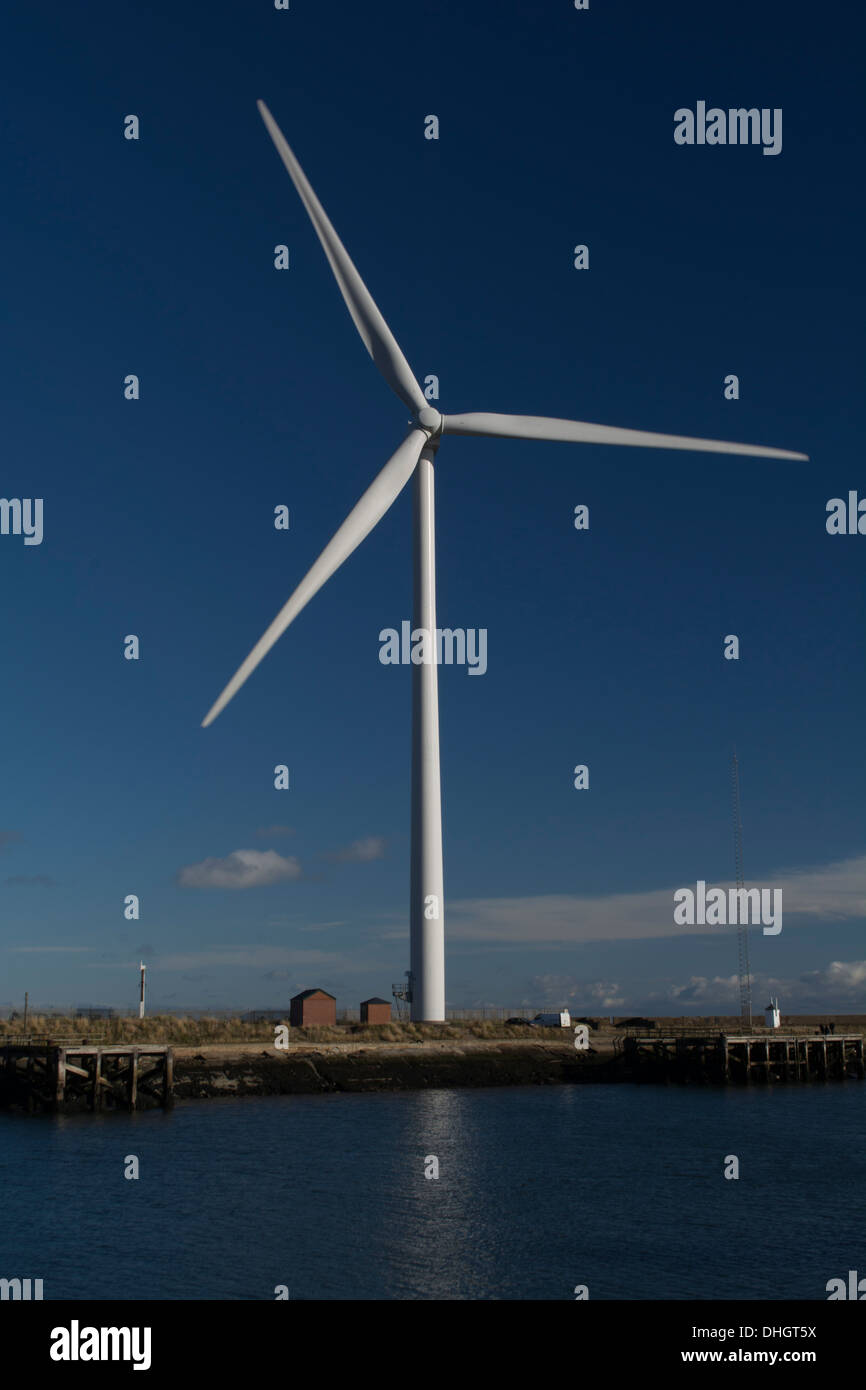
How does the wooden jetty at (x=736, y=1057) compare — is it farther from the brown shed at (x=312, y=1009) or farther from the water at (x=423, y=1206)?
the water at (x=423, y=1206)

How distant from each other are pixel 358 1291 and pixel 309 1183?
578 inches

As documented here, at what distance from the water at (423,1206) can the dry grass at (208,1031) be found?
47.5 ft

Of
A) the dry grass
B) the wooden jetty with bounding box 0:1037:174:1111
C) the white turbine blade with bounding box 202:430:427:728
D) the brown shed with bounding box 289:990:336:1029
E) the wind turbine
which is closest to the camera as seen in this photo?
the white turbine blade with bounding box 202:430:427:728

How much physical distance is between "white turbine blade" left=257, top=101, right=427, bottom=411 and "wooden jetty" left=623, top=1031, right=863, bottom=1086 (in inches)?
2205

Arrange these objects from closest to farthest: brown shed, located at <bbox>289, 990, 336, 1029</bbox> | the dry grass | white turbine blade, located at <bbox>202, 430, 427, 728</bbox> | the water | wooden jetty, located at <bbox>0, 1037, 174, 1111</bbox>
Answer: the water, white turbine blade, located at <bbox>202, 430, 427, 728</bbox>, wooden jetty, located at <bbox>0, 1037, 174, 1111</bbox>, the dry grass, brown shed, located at <bbox>289, 990, 336, 1029</bbox>

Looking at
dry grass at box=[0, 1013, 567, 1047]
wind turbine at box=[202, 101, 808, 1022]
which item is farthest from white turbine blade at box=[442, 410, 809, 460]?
dry grass at box=[0, 1013, 567, 1047]

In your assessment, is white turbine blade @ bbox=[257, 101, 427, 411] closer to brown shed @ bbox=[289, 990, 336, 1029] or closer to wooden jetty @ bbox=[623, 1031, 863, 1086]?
brown shed @ bbox=[289, 990, 336, 1029]

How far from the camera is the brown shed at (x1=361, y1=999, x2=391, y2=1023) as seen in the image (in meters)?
103

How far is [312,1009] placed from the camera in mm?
98688

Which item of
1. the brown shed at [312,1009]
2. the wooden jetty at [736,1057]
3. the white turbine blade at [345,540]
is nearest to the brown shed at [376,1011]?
the brown shed at [312,1009]

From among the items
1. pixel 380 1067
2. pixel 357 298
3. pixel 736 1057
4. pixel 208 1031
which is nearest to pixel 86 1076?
pixel 208 1031

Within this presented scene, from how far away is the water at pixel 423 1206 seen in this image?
32.5m
